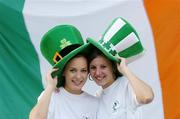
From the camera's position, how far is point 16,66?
2.60m

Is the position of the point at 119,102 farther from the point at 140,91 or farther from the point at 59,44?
the point at 59,44

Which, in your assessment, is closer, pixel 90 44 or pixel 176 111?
pixel 90 44

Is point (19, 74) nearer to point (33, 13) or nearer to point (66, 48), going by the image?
point (33, 13)

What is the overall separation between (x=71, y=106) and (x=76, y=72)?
13 cm

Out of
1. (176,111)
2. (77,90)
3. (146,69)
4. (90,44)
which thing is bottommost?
(176,111)

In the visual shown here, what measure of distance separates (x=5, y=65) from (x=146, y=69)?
72cm

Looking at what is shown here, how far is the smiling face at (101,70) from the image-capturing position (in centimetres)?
195

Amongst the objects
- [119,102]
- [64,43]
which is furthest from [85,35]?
[119,102]

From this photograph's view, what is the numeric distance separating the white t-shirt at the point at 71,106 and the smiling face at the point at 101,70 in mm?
94

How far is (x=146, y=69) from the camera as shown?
8.67 ft

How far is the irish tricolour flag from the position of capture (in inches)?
102

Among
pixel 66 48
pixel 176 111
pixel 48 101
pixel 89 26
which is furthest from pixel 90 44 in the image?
pixel 176 111

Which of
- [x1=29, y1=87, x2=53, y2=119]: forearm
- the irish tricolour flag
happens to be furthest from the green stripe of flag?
[x1=29, y1=87, x2=53, y2=119]: forearm

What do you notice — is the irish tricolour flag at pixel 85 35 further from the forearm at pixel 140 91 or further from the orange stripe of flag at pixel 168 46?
the forearm at pixel 140 91
